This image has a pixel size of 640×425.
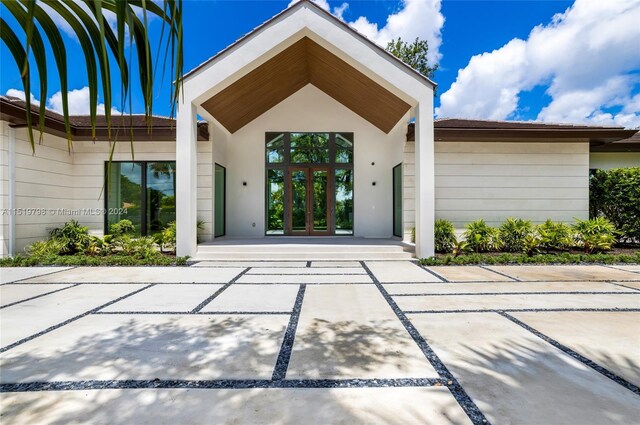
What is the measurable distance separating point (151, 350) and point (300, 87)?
954 cm

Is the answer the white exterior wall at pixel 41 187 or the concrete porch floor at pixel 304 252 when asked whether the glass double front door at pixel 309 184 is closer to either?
the concrete porch floor at pixel 304 252

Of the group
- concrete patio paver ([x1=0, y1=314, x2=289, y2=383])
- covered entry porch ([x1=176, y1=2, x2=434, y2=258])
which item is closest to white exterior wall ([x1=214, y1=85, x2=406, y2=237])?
covered entry porch ([x1=176, y1=2, x2=434, y2=258])

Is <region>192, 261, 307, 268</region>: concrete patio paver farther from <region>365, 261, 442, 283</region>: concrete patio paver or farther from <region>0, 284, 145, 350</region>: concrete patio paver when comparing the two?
<region>0, 284, 145, 350</region>: concrete patio paver

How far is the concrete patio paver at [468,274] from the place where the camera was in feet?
17.2

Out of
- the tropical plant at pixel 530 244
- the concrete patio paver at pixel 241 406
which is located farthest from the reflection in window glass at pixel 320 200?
the concrete patio paver at pixel 241 406

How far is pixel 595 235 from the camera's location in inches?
301

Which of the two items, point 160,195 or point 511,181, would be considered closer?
point 511,181

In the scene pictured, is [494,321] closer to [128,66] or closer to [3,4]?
[128,66]

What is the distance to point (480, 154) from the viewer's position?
8.93m

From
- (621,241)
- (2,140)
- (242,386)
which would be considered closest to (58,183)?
(2,140)

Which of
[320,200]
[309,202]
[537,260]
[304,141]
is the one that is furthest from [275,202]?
[537,260]

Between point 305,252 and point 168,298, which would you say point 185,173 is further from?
point 168,298

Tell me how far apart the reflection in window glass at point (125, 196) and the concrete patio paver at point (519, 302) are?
27.5 feet

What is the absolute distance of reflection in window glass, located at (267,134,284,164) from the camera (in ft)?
34.9
